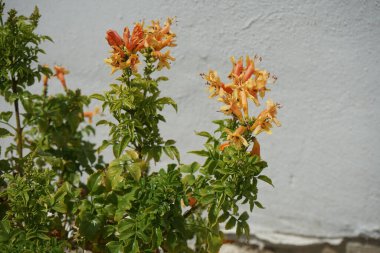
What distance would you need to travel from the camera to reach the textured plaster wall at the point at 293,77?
7.55 ft

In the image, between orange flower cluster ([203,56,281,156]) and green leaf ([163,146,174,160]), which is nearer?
orange flower cluster ([203,56,281,156])

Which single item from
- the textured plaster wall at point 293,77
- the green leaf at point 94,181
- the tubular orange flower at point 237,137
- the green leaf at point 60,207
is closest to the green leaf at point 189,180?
the tubular orange flower at point 237,137

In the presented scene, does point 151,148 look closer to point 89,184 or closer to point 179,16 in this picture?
point 89,184

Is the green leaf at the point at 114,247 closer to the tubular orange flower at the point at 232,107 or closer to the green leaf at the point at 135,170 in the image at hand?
the green leaf at the point at 135,170

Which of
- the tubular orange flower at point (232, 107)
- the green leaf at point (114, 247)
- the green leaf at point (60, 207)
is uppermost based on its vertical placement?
the tubular orange flower at point (232, 107)

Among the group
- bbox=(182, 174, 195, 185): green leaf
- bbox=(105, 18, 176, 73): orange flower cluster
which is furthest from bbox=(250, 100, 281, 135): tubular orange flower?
bbox=(105, 18, 176, 73): orange flower cluster

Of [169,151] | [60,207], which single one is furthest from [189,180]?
[60,207]

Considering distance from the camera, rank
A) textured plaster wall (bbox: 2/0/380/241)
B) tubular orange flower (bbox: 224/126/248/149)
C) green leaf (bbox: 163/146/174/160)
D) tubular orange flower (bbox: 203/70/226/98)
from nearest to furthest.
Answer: tubular orange flower (bbox: 224/126/248/149) → tubular orange flower (bbox: 203/70/226/98) → green leaf (bbox: 163/146/174/160) → textured plaster wall (bbox: 2/0/380/241)

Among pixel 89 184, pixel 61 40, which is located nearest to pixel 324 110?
pixel 89 184

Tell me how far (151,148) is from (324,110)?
4.15 feet

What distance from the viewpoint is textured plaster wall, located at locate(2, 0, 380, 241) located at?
2.30m

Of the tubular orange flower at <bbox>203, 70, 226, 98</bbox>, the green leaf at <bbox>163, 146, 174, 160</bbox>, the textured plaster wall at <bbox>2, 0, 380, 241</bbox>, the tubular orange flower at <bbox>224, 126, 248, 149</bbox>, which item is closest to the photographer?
the tubular orange flower at <bbox>224, 126, 248, 149</bbox>

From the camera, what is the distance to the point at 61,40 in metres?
2.57

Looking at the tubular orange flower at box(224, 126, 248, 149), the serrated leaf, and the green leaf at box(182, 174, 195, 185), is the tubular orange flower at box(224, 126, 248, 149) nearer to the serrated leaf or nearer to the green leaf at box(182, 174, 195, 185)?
the green leaf at box(182, 174, 195, 185)
